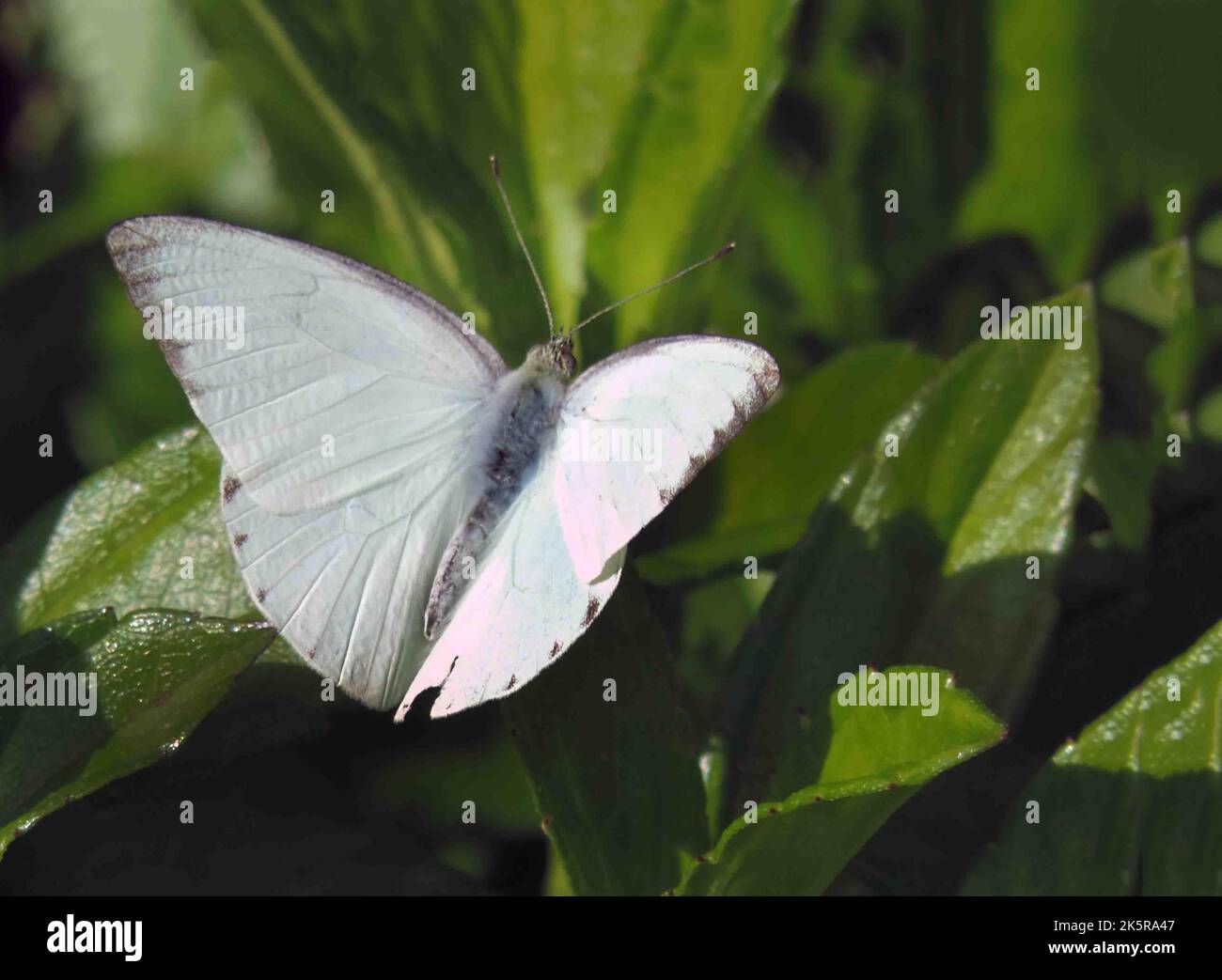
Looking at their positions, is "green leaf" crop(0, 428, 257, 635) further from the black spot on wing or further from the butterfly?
the black spot on wing

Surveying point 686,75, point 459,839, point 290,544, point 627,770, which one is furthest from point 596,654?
point 686,75

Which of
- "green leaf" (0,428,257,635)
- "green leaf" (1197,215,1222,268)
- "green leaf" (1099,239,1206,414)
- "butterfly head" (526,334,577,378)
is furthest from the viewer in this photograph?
"green leaf" (1197,215,1222,268)

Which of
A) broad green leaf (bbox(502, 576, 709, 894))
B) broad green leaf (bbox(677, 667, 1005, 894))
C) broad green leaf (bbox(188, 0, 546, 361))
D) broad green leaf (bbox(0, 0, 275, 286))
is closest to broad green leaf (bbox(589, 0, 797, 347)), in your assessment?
broad green leaf (bbox(188, 0, 546, 361))

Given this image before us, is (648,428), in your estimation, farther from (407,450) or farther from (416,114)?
(416,114)
